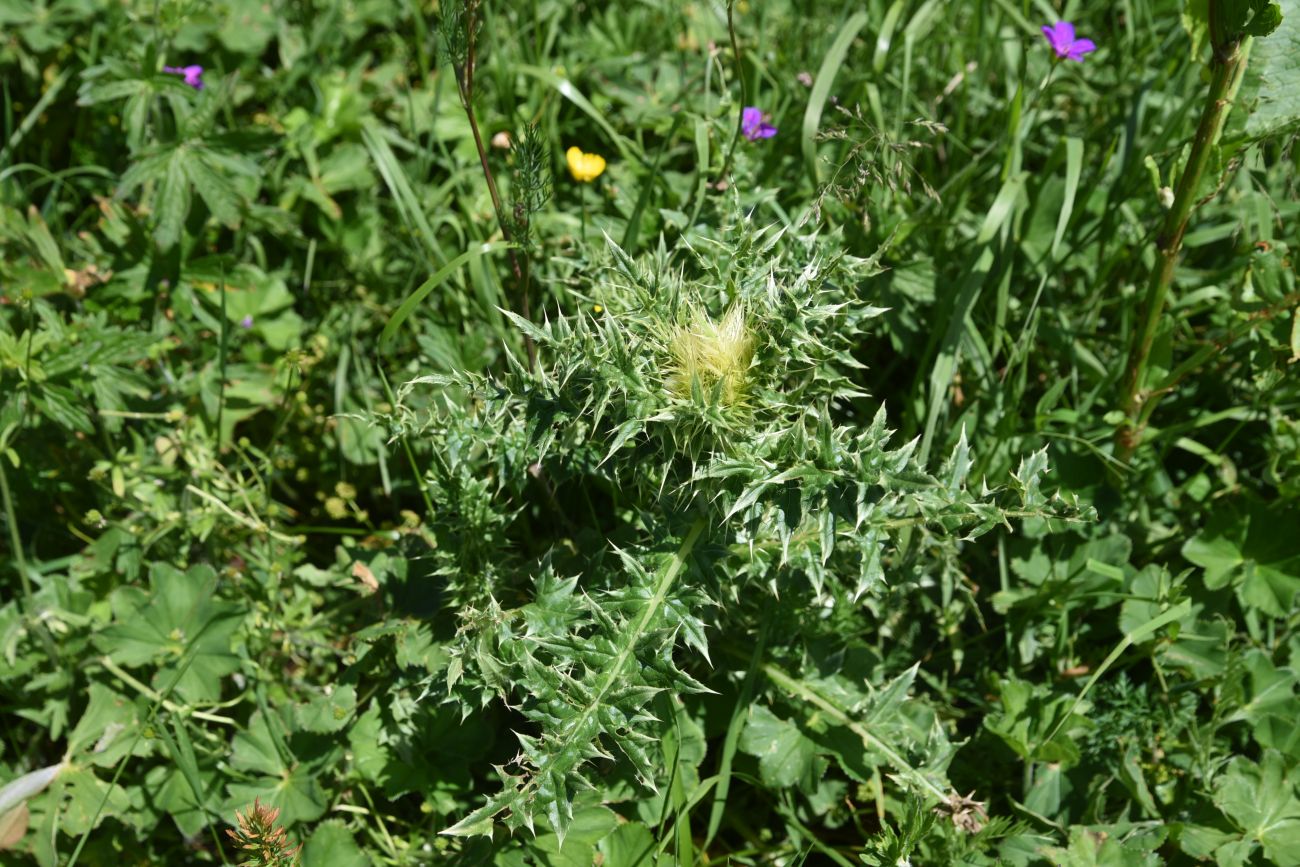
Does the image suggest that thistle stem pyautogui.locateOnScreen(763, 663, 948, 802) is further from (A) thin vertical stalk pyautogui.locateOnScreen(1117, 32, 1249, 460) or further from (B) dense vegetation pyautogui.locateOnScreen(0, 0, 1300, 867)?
(A) thin vertical stalk pyautogui.locateOnScreen(1117, 32, 1249, 460)

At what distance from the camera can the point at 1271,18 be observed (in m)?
2.27

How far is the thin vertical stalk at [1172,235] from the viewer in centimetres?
246

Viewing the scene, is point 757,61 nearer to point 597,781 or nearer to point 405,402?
point 405,402

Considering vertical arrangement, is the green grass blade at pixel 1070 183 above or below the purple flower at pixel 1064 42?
below

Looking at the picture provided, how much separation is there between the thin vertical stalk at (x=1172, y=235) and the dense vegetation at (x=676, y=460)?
0.05 feet

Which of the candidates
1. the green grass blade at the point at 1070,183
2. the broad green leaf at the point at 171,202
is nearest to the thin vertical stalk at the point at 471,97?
the broad green leaf at the point at 171,202

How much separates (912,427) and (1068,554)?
53cm

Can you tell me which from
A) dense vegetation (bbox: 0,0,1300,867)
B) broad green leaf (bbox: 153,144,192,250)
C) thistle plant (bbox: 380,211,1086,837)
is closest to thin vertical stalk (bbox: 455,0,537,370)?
dense vegetation (bbox: 0,0,1300,867)

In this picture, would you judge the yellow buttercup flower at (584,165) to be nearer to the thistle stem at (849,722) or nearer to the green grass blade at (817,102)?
the green grass blade at (817,102)

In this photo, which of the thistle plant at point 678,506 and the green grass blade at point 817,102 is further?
the green grass blade at point 817,102

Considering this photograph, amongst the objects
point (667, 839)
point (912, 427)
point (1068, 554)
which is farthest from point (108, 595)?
point (1068, 554)

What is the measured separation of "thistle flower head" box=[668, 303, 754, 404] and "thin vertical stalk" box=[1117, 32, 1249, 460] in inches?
45.8

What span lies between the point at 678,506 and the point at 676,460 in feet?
0.34

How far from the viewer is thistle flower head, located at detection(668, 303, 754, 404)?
2.14 meters
